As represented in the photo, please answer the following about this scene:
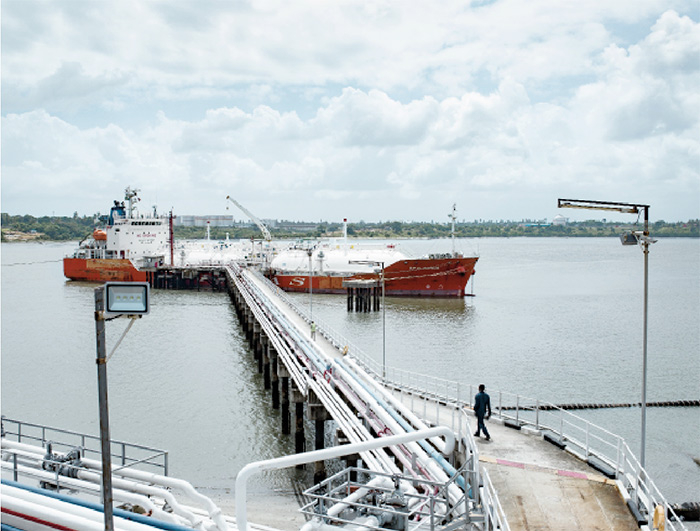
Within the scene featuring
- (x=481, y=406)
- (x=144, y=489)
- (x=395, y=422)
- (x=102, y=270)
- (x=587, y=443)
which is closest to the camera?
(x=144, y=489)

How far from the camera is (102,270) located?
74375mm

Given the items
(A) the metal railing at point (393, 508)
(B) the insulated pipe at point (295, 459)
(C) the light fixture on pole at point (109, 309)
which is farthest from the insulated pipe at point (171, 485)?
(C) the light fixture on pole at point (109, 309)

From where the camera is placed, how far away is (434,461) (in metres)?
10.2

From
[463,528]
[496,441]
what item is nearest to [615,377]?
[496,441]

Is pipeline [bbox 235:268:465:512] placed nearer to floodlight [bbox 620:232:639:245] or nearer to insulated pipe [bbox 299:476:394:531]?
insulated pipe [bbox 299:476:394:531]

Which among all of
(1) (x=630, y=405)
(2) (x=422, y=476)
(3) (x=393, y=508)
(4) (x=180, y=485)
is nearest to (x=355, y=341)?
(1) (x=630, y=405)

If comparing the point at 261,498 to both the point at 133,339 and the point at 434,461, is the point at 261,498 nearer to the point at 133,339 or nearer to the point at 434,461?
the point at 434,461

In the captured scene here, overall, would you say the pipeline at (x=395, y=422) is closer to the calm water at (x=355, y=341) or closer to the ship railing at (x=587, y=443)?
the ship railing at (x=587, y=443)

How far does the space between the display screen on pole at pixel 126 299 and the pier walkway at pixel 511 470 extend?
16.2 ft

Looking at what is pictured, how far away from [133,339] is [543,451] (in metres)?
30.2

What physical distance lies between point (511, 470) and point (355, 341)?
2611 centimetres

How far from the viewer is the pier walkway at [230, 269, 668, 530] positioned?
875 centimetres

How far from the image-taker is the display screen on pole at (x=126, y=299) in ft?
20.9

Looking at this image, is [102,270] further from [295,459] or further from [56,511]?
[295,459]
